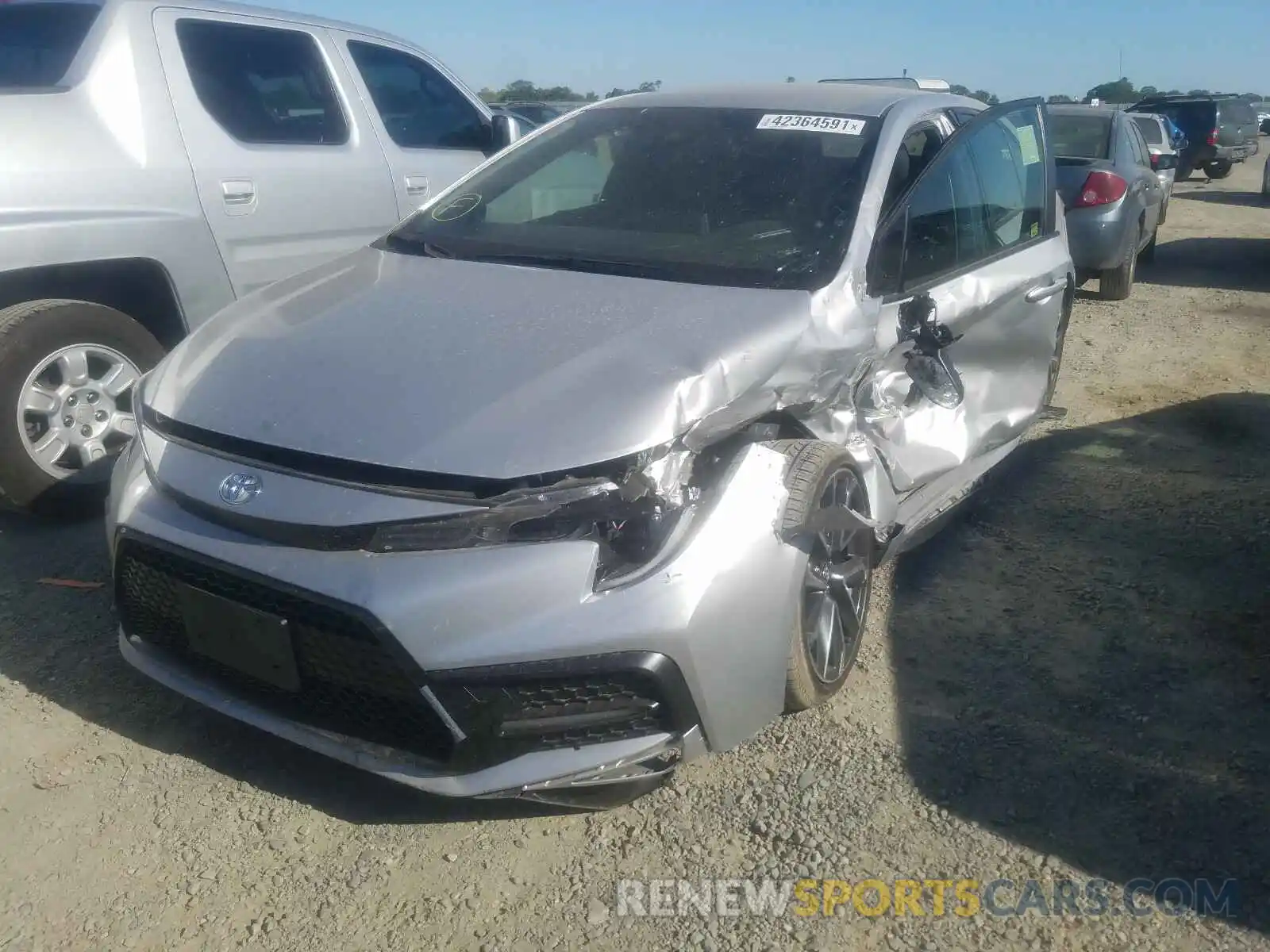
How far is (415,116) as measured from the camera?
211 inches

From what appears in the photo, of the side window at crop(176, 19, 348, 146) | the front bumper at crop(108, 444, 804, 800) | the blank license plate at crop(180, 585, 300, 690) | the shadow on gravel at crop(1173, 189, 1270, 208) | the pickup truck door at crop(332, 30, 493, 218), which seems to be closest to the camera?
the front bumper at crop(108, 444, 804, 800)

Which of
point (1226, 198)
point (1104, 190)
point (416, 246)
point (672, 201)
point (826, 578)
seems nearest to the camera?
point (826, 578)

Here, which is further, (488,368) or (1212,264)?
(1212,264)

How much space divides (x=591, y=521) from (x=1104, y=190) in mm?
7283

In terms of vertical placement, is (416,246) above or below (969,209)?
above

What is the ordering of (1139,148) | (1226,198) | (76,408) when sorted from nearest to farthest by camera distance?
1. (76,408)
2. (1139,148)
3. (1226,198)

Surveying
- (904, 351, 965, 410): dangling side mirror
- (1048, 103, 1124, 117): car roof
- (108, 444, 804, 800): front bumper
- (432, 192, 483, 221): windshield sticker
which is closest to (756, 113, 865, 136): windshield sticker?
(904, 351, 965, 410): dangling side mirror

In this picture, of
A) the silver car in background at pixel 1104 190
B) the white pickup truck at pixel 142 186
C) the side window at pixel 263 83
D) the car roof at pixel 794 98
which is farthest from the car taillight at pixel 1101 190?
the side window at pixel 263 83

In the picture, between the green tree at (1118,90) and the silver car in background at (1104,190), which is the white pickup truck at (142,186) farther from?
the green tree at (1118,90)

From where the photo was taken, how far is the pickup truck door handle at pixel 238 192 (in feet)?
14.2

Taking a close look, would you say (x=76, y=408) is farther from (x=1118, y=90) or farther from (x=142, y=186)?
(x=1118, y=90)

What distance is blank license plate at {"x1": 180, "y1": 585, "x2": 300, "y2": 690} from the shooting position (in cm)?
239

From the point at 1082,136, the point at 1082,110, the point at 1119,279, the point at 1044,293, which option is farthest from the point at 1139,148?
the point at 1044,293

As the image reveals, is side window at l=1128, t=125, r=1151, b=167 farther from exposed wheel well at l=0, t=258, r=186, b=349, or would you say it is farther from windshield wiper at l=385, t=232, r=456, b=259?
exposed wheel well at l=0, t=258, r=186, b=349
